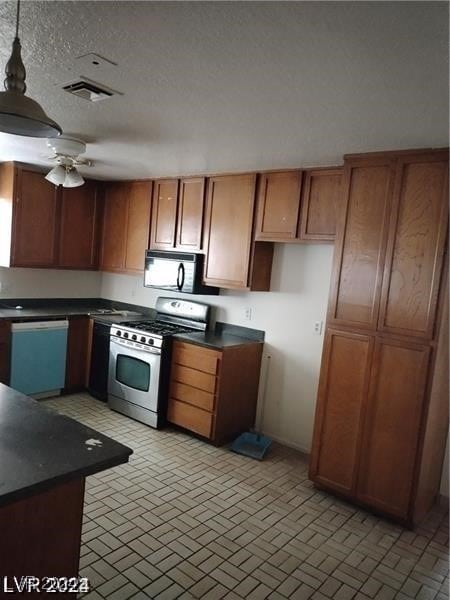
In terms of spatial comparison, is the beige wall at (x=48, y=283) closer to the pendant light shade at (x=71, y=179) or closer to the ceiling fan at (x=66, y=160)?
the ceiling fan at (x=66, y=160)

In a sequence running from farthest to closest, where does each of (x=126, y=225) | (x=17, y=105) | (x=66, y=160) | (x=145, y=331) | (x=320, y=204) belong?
(x=126, y=225), (x=145, y=331), (x=66, y=160), (x=320, y=204), (x=17, y=105)

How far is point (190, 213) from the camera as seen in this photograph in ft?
13.6

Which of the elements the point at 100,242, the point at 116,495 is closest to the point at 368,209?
the point at 116,495

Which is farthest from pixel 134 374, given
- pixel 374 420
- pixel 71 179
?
pixel 374 420

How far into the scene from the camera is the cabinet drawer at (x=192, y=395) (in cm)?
368

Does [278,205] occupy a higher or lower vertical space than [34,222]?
higher

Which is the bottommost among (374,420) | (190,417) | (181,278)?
(190,417)

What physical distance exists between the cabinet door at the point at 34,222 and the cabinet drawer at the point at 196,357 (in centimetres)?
185

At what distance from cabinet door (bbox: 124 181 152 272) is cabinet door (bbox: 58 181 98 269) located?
0.49 meters

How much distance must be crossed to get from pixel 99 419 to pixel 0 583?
2.78m

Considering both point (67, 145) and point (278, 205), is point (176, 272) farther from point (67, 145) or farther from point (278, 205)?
point (67, 145)

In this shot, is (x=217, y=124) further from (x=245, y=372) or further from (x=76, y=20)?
(x=245, y=372)

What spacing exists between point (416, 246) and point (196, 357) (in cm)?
198

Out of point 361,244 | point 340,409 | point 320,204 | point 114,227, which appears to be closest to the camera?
point 361,244
